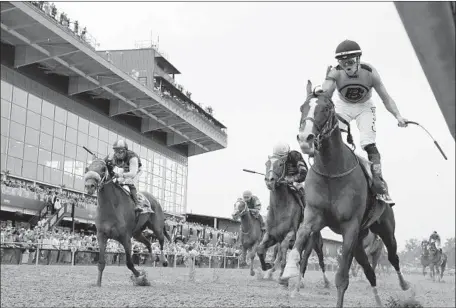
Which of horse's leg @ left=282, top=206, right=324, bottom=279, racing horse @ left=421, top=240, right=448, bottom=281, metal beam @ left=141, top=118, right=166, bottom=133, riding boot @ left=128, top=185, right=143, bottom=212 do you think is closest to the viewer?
horse's leg @ left=282, top=206, right=324, bottom=279

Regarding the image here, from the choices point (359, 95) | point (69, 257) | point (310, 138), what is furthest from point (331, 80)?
point (69, 257)

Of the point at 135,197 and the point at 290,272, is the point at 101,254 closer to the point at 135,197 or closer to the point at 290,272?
the point at 135,197

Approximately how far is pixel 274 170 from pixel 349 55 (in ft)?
17.5

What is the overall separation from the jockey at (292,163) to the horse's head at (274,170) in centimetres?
10

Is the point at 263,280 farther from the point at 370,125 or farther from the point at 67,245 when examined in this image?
the point at 67,245

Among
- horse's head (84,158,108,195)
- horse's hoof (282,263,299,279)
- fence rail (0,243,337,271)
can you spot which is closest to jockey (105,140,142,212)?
horse's head (84,158,108,195)

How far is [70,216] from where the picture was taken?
40.2 meters

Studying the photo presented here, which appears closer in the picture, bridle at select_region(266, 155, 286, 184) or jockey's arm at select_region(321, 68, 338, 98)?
jockey's arm at select_region(321, 68, 338, 98)

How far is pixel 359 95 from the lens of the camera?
7750 mm

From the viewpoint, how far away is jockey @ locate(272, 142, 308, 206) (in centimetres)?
1220

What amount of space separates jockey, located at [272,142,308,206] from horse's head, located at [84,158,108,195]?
348cm

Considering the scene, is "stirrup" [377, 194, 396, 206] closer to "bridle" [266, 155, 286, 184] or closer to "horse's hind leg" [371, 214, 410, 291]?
"horse's hind leg" [371, 214, 410, 291]

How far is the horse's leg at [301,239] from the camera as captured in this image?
5.96 metres

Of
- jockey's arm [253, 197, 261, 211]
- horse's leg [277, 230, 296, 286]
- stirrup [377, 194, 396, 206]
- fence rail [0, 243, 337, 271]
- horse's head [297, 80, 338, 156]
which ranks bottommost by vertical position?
fence rail [0, 243, 337, 271]
